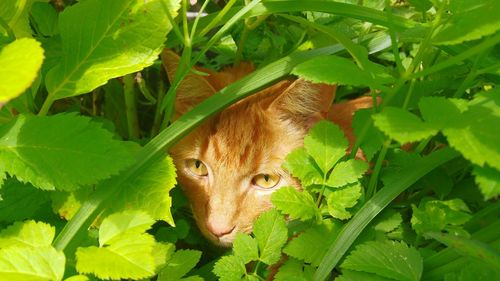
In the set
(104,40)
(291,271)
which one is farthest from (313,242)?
(104,40)

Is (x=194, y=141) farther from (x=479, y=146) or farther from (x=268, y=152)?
(x=479, y=146)

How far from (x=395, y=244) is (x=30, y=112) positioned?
744 mm

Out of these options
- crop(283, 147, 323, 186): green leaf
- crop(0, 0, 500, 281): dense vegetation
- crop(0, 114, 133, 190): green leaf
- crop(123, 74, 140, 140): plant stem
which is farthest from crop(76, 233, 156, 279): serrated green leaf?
crop(123, 74, 140, 140): plant stem

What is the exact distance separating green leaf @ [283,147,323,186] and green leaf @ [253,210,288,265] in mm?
88

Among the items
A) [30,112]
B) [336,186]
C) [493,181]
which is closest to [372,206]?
[336,186]

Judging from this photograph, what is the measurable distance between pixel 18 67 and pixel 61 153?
0.66 feet

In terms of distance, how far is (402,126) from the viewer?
733 millimetres

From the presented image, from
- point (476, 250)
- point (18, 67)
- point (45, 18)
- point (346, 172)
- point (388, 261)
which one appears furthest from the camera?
point (45, 18)

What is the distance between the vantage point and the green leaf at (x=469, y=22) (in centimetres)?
74

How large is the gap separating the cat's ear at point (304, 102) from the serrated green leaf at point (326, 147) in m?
0.17

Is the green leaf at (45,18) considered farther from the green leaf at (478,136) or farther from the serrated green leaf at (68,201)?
the green leaf at (478,136)

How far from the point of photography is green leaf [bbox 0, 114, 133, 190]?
0.85 metres

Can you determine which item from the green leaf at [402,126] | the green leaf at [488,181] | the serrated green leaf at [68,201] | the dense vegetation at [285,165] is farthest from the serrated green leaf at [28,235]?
the green leaf at [488,181]

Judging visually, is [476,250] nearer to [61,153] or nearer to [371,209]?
[371,209]
